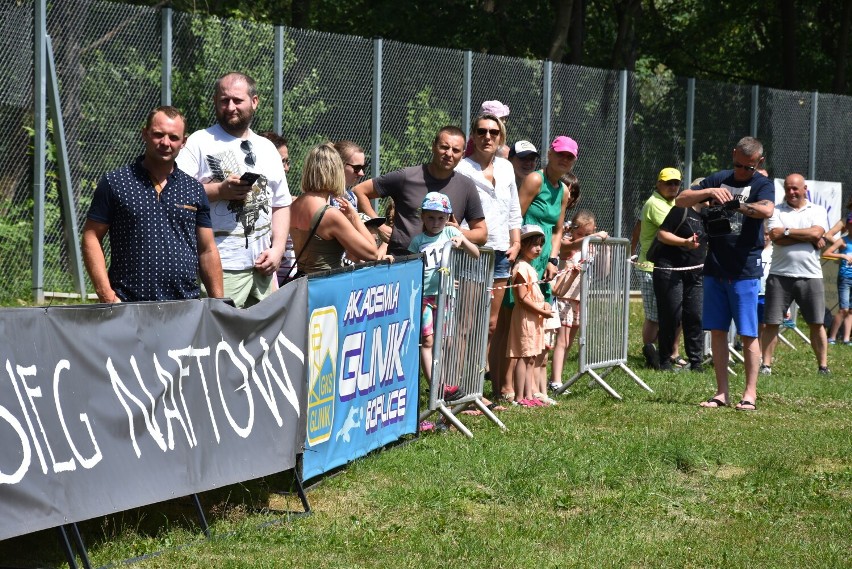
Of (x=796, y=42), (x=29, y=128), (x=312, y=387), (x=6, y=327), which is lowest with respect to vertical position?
(x=312, y=387)

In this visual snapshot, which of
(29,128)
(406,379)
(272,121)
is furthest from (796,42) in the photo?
(406,379)

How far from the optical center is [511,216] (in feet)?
33.0

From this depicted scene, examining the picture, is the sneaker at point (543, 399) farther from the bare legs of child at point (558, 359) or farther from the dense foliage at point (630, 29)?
the dense foliage at point (630, 29)

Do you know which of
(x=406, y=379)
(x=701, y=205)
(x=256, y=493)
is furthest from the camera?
(x=701, y=205)

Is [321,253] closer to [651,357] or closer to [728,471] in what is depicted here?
[728,471]

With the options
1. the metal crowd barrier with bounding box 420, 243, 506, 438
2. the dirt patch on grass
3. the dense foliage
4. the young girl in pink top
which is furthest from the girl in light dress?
the dense foliage

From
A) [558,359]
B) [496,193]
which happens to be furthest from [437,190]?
[558,359]

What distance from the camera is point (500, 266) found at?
1007 centimetres

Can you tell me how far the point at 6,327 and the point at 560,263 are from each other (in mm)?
7509

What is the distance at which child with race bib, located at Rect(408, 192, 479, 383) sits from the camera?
8766 mm

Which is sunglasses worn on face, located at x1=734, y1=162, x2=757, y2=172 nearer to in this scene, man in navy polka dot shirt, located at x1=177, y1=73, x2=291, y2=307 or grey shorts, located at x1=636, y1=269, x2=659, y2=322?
grey shorts, located at x1=636, y1=269, x2=659, y2=322

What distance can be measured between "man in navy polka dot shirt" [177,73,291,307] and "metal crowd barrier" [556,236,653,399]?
397cm

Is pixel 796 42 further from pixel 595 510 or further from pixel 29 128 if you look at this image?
pixel 595 510

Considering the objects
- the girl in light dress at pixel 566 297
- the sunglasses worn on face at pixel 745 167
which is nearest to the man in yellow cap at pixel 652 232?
the girl in light dress at pixel 566 297
